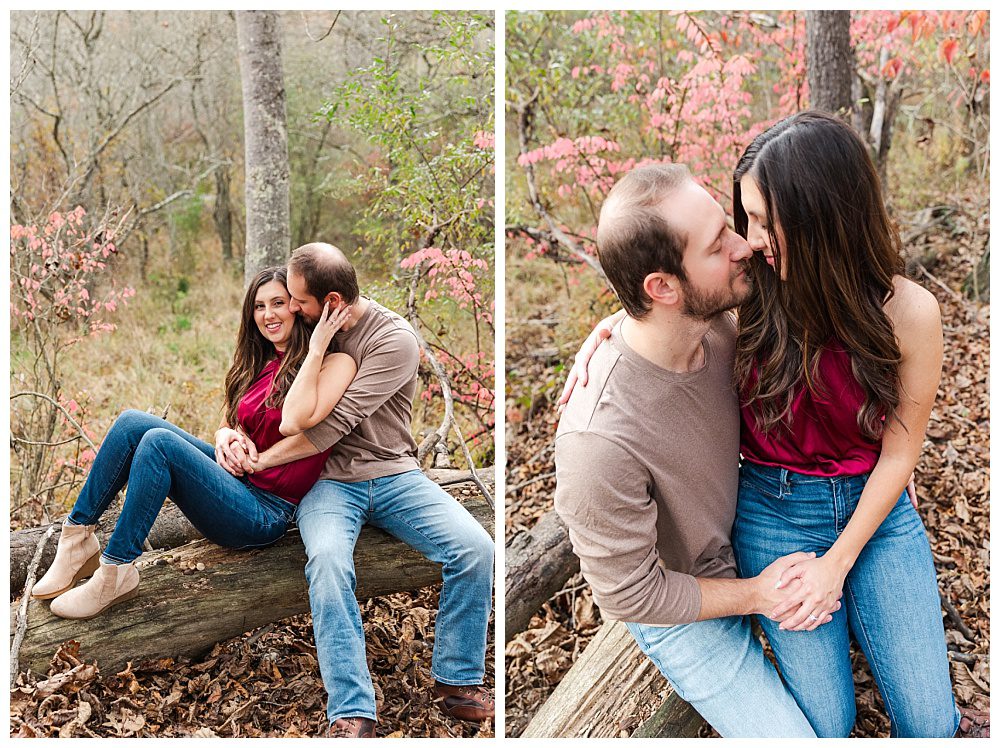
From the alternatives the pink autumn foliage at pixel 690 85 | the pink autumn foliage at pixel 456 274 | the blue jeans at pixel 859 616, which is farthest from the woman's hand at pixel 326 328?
the pink autumn foliage at pixel 690 85

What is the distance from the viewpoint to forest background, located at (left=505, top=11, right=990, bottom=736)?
3287mm

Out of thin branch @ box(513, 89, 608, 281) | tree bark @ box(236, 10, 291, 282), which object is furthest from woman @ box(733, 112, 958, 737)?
thin branch @ box(513, 89, 608, 281)

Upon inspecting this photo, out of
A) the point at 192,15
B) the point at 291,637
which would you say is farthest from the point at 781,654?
the point at 192,15

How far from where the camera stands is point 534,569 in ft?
8.44

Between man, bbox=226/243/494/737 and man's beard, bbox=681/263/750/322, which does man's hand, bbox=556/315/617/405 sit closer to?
man's beard, bbox=681/263/750/322

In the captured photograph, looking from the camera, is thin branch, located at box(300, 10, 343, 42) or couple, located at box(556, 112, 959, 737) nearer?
couple, located at box(556, 112, 959, 737)

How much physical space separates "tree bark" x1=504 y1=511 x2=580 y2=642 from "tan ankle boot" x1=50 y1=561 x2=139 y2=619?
3.52 ft

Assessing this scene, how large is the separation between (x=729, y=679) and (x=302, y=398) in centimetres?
128

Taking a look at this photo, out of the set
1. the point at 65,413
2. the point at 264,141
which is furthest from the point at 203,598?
the point at 264,141

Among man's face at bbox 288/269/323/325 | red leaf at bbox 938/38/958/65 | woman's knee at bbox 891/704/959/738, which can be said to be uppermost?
red leaf at bbox 938/38/958/65

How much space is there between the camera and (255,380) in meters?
2.31

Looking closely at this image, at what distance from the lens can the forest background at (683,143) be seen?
10.8 ft

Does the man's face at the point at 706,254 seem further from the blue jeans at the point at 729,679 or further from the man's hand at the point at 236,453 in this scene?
the man's hand at the point at 236,453

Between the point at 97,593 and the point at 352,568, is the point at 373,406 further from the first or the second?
the point at 97,593
